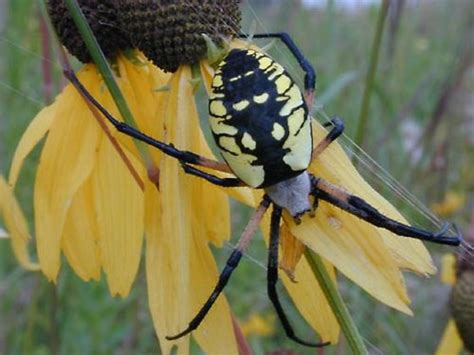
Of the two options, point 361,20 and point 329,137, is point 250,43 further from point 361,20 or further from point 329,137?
point 361,20

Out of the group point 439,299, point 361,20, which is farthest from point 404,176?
point 361,20

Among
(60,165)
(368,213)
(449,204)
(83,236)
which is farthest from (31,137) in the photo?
(449,204)

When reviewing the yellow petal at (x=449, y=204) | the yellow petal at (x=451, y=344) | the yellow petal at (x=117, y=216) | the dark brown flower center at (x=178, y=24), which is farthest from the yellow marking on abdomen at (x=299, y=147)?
the yellow petal at (x=449, y=204)

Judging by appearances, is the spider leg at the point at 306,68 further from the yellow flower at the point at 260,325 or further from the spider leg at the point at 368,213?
the yellow flower at the point at 260,325

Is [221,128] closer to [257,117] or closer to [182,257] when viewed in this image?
[257,117]

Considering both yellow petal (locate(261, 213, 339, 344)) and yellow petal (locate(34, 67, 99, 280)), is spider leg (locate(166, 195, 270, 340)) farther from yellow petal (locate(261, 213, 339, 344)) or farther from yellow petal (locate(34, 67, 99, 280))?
yellow petal (locate(34, 67, 99, 280))

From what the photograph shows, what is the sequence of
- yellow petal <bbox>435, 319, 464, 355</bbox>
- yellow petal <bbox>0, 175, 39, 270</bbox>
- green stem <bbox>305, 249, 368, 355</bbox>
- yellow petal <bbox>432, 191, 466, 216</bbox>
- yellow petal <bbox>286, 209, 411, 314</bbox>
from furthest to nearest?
yellow petal <bbox>432, 191, 466, 216</bbox>, yellow petal <bbox>435, 319, 464, 355</bbox>, yellow petal <bbox>0, 175, 39, 270</bbox>, yellow petal <bbox>286, 209, 411, 314</bbox>, green stem <bbox>305, 249, 368, 355</bbox>

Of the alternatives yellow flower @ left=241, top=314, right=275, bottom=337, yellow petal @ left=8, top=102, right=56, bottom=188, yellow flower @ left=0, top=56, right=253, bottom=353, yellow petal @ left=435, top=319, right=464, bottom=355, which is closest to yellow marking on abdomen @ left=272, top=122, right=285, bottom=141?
yellow flower @ left=0, top=56, right=253, bottom=353
